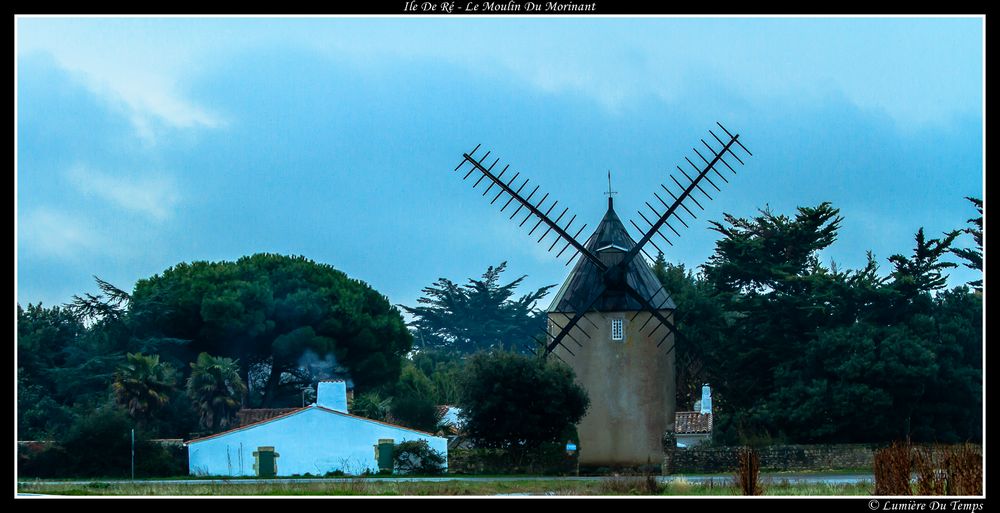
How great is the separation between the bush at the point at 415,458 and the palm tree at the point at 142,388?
10.3 metres

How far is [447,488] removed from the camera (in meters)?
32.5

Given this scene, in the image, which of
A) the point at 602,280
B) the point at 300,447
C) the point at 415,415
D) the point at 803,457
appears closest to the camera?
the point at 300,447

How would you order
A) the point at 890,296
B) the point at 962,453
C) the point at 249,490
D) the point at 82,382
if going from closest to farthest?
the point at 962,453 < the point at 249,490 < the point at 890,296 < the point at 82,382

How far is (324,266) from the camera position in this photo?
68.2m

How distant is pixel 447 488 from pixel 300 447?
38.9 feet

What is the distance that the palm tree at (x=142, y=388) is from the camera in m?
49.2

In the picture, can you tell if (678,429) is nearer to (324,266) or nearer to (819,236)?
(819,236)

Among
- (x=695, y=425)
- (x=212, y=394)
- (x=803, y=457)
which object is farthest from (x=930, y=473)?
(x=212, y=394)

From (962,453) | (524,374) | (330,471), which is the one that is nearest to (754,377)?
(524,374)

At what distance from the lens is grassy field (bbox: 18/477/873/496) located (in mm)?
29688

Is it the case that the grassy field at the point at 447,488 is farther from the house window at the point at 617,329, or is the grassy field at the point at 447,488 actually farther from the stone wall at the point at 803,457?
the house window at the point at 617,329

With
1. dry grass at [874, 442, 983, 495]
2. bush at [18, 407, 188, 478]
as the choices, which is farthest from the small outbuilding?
dry grass at [874, 442, 983, 495]

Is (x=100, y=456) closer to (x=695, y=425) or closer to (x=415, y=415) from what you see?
(x=415, y=415)
